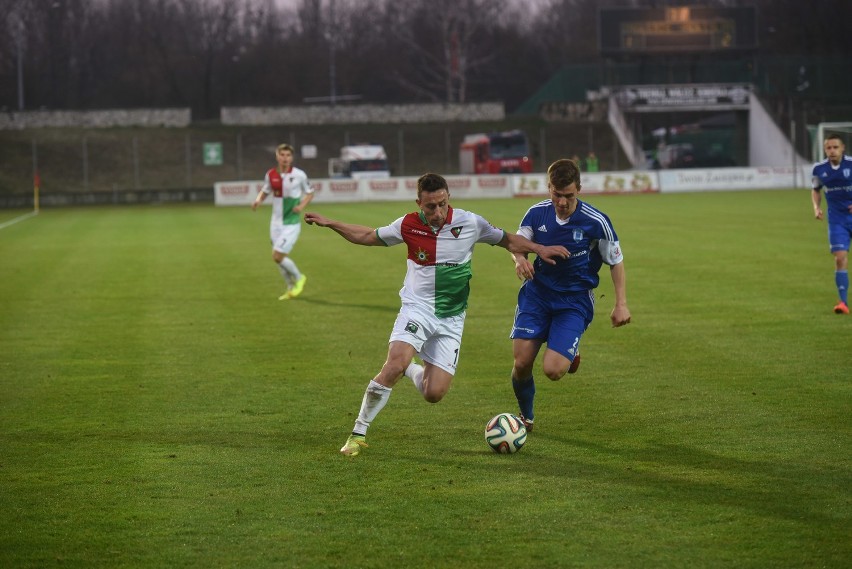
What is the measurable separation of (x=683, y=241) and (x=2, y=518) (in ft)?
66.0

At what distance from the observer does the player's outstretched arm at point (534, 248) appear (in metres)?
7.71

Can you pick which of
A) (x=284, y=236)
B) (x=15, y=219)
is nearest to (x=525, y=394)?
(x=284, y=236)

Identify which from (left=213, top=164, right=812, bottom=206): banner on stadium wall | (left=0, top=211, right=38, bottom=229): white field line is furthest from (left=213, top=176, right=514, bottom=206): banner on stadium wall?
(left=0, top=211, right=38, bottom=229): white field line

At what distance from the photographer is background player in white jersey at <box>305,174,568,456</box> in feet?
25.3

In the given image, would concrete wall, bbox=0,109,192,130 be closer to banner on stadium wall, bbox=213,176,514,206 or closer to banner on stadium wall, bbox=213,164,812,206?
banner on stadium wall, bbox=213,176,514,206

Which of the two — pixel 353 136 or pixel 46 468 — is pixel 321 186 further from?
pixel 46 468

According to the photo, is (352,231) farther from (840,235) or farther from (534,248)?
(840,235)

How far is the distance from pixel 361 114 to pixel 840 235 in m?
66.3

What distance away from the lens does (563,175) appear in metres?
7.74

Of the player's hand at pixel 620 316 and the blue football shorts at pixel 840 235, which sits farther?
the blue football shorts at pixel 840 235

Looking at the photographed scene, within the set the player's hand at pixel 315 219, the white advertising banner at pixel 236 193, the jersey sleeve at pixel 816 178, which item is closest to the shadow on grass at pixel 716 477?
the player's hand at pixel 315 219

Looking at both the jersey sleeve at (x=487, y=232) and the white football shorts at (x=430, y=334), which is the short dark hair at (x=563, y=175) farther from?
the white football shorts at (x=430, y=334)

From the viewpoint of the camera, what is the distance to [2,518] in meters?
6.27

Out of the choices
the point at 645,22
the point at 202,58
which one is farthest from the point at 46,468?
the point at 202,58
